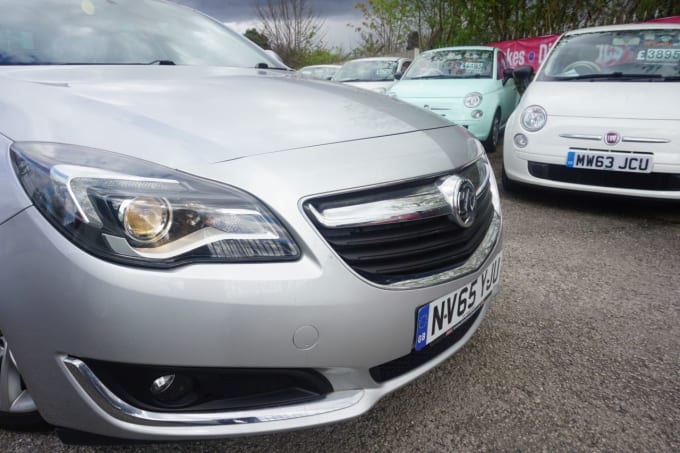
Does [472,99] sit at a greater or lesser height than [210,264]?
lesser

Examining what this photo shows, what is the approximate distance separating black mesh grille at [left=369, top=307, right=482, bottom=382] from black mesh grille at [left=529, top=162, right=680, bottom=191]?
7.81 ft

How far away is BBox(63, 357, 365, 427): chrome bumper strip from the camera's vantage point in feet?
3.25

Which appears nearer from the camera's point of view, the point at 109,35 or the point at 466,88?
the point at 109,35

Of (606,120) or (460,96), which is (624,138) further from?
(460,96)

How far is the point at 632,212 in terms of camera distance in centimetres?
352

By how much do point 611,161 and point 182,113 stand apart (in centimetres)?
296

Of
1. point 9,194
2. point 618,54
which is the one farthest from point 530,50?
point 9,194

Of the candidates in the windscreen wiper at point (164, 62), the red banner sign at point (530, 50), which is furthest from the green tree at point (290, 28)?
the windscreen wiper at point (164, 62)

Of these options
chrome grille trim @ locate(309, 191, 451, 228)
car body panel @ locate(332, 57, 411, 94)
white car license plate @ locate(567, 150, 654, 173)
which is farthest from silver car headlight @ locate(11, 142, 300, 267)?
car body panel @ locate(332, 57, 411, 94)

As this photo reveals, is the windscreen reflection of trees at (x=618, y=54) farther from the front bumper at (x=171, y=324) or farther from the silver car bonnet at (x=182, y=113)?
the front bumper at (x=171, y=324)

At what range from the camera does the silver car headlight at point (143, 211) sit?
96 cm

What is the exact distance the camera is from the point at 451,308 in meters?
1.27

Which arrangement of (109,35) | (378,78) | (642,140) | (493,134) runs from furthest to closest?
(378,78)
(493,134)
(642,140)
(109,35)

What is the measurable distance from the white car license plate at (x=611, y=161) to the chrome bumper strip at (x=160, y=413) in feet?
9.62
